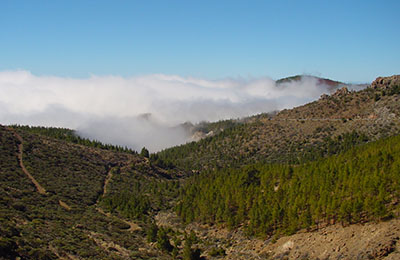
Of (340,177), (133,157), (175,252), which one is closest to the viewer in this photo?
(175,252)

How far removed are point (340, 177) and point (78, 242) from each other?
4407cm

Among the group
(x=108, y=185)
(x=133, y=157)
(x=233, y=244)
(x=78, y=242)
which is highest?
(x=133, y=157)

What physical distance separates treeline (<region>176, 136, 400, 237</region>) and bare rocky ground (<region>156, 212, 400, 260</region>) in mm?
1957

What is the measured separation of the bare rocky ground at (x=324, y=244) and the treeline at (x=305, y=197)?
1.96 m

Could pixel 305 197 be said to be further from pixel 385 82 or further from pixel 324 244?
pixel 385 82

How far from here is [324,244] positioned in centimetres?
4369

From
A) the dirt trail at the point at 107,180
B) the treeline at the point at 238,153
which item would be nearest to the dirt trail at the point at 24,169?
Result: the dirt trail at the point at 107,180

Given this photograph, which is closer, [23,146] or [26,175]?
[26,175]

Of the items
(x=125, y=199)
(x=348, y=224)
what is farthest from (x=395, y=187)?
(x=125, y=199)

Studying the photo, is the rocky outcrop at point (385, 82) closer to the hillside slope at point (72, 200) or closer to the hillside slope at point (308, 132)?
the hillside slope at point (308, 132)

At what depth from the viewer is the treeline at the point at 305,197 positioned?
1882 inches

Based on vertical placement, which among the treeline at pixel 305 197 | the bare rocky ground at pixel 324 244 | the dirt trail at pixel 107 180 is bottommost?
the bare rocky ground at pixel 324 244

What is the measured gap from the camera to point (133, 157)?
146m

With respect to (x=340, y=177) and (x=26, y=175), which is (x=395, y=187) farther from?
A: (x=26, y=175)
